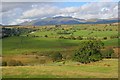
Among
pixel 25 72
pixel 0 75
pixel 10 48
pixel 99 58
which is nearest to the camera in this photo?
pixel 0 75

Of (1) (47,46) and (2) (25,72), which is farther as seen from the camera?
(1) (47,46)

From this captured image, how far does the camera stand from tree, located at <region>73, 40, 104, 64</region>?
7888 centimetres

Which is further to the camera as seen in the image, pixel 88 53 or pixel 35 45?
pixel 35 45

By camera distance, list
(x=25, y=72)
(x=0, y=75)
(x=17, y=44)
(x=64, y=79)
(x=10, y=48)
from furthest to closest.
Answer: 1. (x=17, y=44)
2. (x=10, y=48)
3. (x=25, y=72)
4. (x=0, y=75)
5. (x=64, y=79)

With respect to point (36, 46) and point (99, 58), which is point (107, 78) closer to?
point (99, 58)

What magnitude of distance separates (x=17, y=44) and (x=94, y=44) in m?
86.1

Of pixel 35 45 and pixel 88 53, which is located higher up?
pixel 88 53

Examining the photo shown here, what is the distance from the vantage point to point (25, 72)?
38344 mm

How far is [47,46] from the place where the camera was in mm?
151750

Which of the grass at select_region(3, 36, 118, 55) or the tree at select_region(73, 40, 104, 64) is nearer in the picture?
the tree at select_region(73, 40, 104, 64)

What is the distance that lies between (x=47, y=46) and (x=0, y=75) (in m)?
116

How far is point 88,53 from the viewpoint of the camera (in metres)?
79.6

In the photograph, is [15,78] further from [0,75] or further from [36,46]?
[36,46]

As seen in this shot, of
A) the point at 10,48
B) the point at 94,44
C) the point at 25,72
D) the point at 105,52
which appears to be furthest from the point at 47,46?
the point at 25,72
